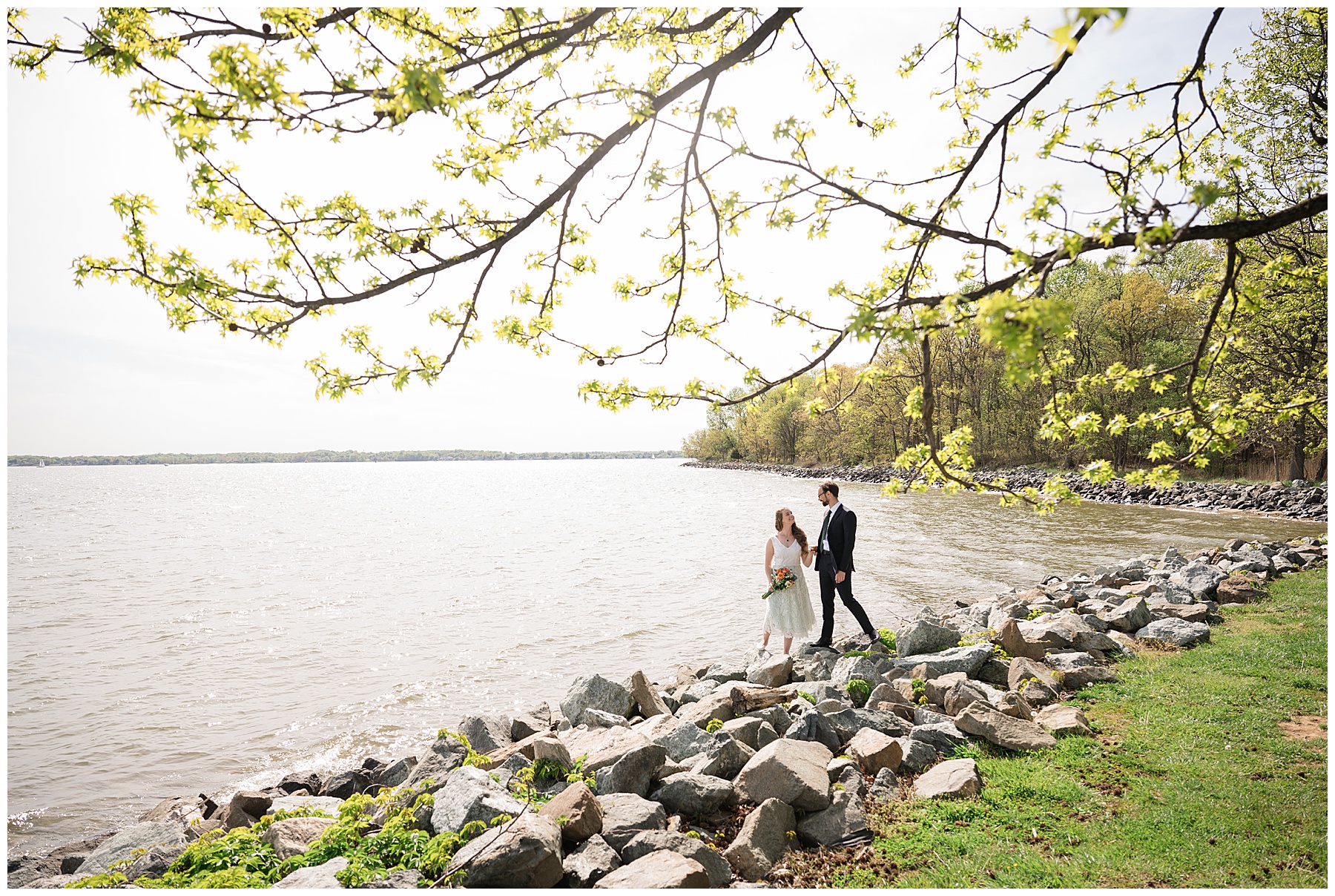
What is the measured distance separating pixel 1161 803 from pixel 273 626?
53.7 feet

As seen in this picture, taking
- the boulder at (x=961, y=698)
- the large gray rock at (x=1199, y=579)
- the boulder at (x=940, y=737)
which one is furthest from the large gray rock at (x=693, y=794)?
the large gray rock at (x=1199, y=579)

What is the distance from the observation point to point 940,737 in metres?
6.10

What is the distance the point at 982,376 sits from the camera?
50844 mm

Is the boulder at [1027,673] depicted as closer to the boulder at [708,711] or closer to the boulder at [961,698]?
the boulder at [961,698]

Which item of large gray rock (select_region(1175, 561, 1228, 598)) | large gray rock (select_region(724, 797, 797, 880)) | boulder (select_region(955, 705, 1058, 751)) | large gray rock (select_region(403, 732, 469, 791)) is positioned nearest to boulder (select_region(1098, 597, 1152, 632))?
large gray rock (select_region(1175, 561, 1228, 598))

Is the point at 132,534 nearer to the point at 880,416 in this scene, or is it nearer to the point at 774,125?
the point at 774,125

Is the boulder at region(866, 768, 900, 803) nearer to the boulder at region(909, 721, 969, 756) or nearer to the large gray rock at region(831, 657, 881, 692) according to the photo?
the boulder at region(909, 721, 969, 756)

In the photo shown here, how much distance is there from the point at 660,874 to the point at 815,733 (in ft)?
8.38

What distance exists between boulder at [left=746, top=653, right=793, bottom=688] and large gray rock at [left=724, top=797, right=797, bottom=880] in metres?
3.89

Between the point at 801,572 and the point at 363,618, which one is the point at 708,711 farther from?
the point at 363,618

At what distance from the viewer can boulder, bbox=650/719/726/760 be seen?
6176mm

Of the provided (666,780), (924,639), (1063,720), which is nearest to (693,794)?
(666,780)

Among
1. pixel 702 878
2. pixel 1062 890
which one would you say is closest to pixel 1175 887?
pixel 1062 890

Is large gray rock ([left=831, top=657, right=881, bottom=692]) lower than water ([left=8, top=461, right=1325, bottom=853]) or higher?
higher
